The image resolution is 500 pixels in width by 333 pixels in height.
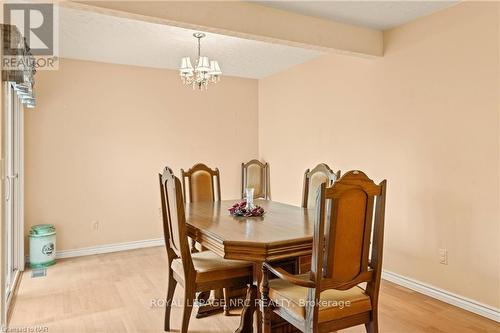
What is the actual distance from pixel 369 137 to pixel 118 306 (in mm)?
2860

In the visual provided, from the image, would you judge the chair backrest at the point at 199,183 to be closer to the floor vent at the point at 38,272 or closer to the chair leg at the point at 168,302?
the chair leg at the point at 168,302

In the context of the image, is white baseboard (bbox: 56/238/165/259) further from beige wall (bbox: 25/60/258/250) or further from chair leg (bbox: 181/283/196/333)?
chair leg (bbox: 181/283/196/333)

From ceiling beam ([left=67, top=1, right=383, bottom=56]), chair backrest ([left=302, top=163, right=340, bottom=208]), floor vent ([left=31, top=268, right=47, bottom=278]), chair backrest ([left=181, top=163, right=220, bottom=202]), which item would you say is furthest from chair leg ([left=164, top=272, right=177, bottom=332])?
floor vent ([left=31, top=268, right=47, bottom=278])

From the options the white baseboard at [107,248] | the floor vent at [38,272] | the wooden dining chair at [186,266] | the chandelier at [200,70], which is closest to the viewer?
the wooden dining chair at [186,266]

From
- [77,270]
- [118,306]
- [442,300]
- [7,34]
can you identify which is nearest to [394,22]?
[442,300]

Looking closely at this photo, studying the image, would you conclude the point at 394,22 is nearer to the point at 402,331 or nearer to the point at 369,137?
the point at 369,137

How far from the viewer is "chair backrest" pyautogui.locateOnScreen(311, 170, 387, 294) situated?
1.67 m

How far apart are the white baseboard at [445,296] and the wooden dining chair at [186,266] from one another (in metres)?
1.78

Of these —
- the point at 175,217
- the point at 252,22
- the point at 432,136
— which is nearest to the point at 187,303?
the point at 175,217

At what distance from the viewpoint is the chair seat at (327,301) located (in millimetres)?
1765

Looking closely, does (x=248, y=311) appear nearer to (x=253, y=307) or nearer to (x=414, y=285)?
(x=253, y=307)

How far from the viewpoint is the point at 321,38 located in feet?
10.4

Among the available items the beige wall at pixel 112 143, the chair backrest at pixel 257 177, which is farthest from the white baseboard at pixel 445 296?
the beige wall at pixel 112 143

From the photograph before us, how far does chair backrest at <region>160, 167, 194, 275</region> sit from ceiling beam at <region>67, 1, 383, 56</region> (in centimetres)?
113
